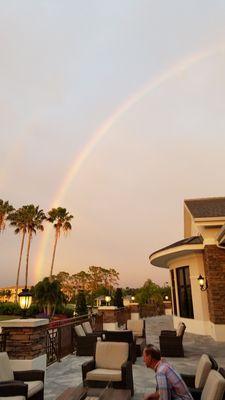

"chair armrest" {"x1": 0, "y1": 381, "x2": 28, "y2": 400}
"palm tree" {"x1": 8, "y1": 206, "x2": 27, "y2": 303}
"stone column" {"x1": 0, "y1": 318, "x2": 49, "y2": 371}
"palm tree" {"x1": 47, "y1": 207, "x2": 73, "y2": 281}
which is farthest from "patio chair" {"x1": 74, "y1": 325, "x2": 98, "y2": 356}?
"palm tree" {"x1": 8, "y1": 206, "x2": 27, "y2": 303}

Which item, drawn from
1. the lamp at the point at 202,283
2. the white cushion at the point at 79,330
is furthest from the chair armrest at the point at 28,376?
the lamp at the point at 202,283

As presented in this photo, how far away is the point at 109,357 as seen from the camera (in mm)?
5988

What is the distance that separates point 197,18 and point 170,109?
479 centimetres

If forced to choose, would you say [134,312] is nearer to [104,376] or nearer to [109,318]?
[109,318]

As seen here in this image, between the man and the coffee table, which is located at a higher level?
the man

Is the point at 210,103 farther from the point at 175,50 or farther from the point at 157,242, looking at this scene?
the point at 157,242

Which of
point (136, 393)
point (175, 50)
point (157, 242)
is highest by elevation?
point (175, 50)

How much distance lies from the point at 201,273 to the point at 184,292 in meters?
1.67

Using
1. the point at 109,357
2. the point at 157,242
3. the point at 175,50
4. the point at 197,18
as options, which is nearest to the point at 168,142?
the point at 175,50

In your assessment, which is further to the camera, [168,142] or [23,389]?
[168,142]

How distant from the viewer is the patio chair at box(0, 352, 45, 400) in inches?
159

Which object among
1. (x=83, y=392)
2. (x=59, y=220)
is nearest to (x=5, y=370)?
(x=83, y=392)

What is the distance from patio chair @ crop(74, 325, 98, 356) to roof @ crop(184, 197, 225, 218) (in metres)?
6.94

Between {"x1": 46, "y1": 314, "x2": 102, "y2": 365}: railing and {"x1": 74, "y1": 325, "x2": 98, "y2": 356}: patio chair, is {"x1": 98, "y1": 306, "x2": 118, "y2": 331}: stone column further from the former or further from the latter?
{"x1": 74, "y1": 325, "x2": 98, "y2": 356}: patio chair
